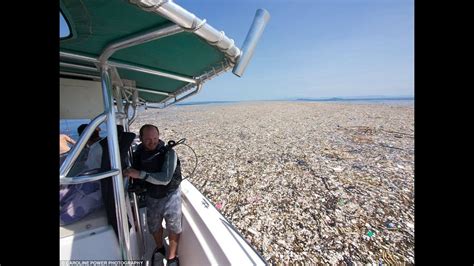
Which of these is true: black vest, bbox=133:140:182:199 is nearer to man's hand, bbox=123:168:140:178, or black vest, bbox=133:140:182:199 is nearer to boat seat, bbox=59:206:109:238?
man's hand, bbox=123:168:140:178

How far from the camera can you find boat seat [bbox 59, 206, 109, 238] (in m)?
1.37

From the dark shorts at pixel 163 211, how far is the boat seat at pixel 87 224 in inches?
27.0

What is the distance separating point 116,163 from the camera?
122 cm

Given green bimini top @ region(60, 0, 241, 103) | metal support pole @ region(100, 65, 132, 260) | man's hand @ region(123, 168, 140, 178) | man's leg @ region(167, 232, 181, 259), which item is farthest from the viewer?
man's leg @ region(167, 232, 181, 259)

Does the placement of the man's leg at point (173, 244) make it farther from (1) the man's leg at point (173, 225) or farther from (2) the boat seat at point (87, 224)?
(2) the boat seat at point (87, 224)

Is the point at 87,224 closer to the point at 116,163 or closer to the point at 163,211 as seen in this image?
the point at 116,163

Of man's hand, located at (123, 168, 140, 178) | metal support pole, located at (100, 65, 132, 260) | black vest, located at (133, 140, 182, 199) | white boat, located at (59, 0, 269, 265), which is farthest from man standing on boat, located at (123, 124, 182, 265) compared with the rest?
metal support pole, located at (100, 65, 132, 260)

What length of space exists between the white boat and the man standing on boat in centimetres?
12

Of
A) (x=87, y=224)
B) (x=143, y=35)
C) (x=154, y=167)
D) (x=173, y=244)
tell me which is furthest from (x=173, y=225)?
(x=143, y=35)

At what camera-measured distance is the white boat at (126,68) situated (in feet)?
2.93

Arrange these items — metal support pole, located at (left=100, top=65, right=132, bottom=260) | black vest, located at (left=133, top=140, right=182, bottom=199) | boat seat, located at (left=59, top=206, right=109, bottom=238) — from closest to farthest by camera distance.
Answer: metal support pole, located at (left=100, top=65, right=132, bottom=260), boat seat, located at (left=59, top=206, right=109, bottom=238), black vest, located at (left=133, top=140, right=182, bottom=199)

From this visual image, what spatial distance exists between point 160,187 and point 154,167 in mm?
215

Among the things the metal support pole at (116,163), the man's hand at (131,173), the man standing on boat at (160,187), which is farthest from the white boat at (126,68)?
the man's hand at (131,173)
